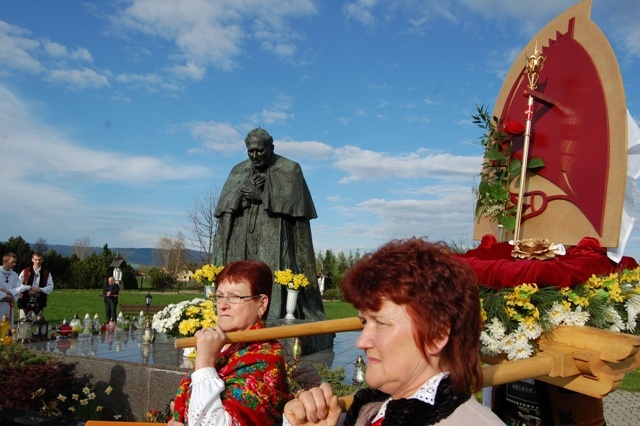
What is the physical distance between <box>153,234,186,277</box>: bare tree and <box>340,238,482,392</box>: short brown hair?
53089 millimetres

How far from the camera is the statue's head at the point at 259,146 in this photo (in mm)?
9422

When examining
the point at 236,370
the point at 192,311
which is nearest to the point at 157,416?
the point at 192,311

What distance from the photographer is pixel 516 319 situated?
2.39 metres

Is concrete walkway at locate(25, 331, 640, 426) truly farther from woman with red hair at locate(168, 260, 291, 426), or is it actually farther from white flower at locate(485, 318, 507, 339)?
white flower at locate(485, 318, 507, 339)

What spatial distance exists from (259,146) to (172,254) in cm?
5659

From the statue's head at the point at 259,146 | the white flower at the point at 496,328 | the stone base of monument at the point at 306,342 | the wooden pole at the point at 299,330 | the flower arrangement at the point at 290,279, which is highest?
the statue's head at the point at 259,146

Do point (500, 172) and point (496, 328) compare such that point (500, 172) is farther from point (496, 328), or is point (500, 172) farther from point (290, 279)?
point (290, 279)

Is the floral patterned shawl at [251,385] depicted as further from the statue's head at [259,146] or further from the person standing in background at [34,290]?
the person standing in background at [34,290]

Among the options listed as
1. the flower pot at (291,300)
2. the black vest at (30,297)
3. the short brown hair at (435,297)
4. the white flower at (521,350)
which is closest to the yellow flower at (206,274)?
the flower pot at (291,300)

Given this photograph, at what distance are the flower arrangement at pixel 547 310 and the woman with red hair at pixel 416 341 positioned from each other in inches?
32.9

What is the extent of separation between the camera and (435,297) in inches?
61.6

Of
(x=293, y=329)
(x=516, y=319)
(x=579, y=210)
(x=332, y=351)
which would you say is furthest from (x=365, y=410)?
(x=332, y=351)

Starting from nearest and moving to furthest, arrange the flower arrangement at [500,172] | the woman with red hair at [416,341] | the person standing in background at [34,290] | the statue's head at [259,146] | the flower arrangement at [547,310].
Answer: the woman with red hair at [416,341], the flower arrangement at [547,310], the flower arrangement at [500,172], the statue's head at [259,146], the person standing in background at [34,290]

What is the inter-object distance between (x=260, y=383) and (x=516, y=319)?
3.85 ft
